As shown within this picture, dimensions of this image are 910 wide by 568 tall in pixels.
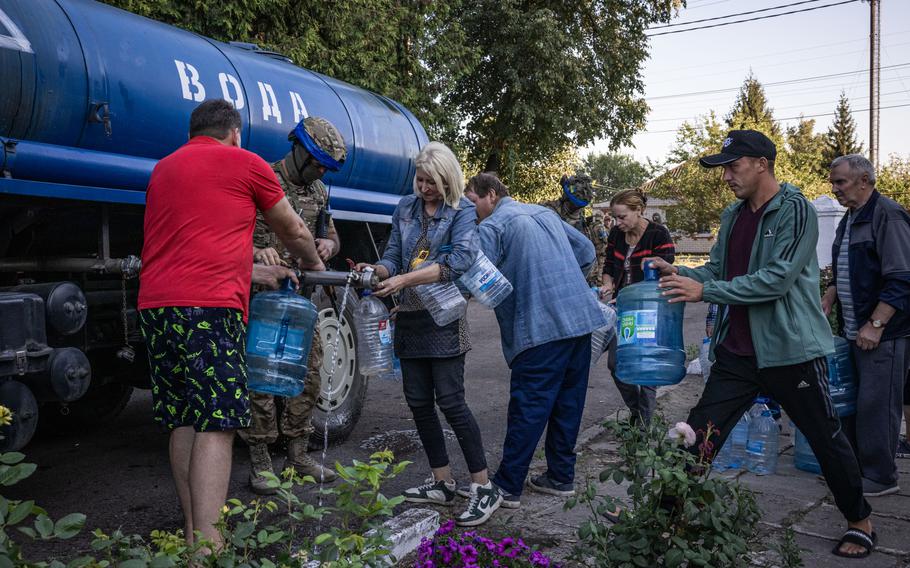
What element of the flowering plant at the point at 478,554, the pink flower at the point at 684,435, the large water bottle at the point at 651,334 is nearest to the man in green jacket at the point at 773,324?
the pink flower at the point at 684,435

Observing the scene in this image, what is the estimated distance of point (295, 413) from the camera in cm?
489

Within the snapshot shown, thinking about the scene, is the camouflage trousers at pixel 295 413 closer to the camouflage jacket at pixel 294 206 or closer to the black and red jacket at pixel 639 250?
the camouflage jacket at pixel 294 206

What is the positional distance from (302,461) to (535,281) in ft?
5.79

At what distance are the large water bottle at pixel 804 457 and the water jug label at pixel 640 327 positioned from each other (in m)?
1.62

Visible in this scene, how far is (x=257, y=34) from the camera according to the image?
40.3ft

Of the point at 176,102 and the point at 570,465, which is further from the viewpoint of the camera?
the point at 570,465

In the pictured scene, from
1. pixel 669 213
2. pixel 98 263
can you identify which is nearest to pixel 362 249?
pixel 98 263

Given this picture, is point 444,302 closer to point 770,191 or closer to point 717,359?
point 717,359

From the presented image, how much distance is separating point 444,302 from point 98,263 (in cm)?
178

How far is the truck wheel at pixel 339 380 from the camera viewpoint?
558 centimetres

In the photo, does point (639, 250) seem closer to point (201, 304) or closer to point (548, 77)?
point (201, 304)

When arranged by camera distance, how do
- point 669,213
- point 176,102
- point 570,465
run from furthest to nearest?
point 669,213 < point 570,465 < point 176,102

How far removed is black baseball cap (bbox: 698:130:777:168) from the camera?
3.78 m

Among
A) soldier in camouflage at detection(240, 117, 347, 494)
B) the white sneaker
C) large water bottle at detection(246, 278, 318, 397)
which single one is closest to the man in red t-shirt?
large water bottle at detection(246, 278, 318, 397)
